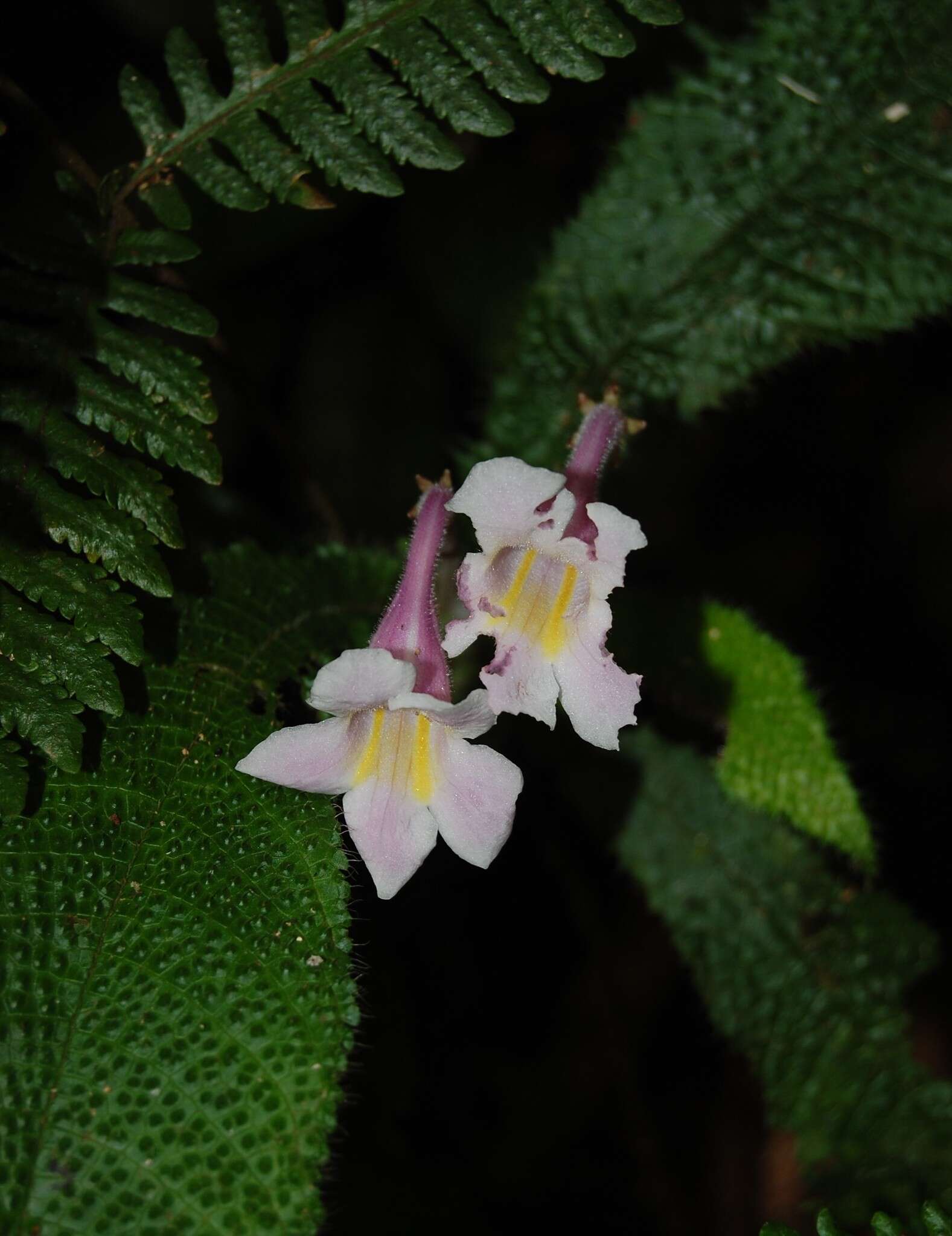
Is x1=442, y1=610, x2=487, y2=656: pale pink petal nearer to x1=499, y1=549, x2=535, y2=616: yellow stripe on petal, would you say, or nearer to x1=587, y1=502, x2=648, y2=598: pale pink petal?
x1=499, y1=549, x2=535, y2=616: yellow stripe on petal

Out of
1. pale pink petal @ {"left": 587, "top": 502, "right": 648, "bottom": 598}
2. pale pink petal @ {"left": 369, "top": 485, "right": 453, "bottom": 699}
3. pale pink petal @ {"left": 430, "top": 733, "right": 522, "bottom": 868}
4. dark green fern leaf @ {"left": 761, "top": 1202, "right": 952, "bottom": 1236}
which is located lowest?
dark green fern leaf @ {"left": 761, "top": 1202, "right": 952, "bottom": 1236}

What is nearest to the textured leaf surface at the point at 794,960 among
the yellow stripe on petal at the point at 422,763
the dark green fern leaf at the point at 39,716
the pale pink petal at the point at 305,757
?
the yellow stripe on petal at the point at 422,763

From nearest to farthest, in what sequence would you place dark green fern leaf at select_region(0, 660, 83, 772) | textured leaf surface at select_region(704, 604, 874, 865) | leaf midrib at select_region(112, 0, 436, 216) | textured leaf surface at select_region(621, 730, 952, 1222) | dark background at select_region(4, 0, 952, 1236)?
dark green fern leaf at select_region(0, 660, 83, 772), leaf midrib at select_region(112, 0, 436, 216), textured leaf surface at select_region(704, 604, 874, 865), textured leaf surface at select_region(621, 730, 952, 1222), dark background at select_region(4, 0, 952, 1236)

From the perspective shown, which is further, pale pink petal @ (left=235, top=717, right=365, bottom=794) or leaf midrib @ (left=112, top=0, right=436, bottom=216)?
leaf midrib @ (left=112, top=0, right=436, bottom=216)

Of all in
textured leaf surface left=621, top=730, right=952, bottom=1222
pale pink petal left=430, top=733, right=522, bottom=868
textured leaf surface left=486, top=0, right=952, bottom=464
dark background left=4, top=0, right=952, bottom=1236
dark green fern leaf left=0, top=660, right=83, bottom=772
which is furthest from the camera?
dark background left=4, top=0, right=952, bottom=1236

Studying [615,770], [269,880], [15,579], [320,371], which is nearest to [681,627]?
[615,770]

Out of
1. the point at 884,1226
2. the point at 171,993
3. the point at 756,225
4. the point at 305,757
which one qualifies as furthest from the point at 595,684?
the point at 756,225

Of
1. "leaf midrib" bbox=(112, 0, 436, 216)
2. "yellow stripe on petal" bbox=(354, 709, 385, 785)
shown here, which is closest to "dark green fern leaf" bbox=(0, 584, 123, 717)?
"yellow stripe on petal" bbox=(354, 709, 385, 785)
